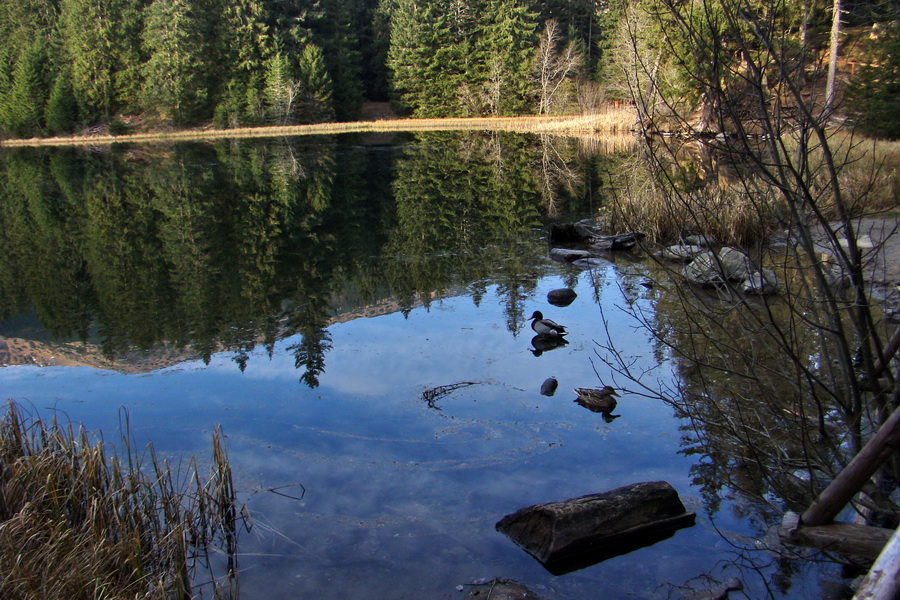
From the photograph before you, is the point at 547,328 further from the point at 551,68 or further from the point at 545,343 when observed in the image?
the point at 551,68

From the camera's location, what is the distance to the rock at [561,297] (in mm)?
8898

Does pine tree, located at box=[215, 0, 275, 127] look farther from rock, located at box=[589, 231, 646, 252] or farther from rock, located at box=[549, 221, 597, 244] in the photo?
rock, located at box=[589, 231, 646, 252]

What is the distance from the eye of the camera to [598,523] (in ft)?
13.2

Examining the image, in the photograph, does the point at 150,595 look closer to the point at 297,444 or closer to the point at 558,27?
the point at 297,444

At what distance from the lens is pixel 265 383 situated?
6.74 metres

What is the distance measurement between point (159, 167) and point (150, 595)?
2545 cm

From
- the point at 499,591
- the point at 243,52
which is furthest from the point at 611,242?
the point at 243,52

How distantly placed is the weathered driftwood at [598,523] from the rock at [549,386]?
6.33 feet

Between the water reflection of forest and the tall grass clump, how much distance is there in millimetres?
2765

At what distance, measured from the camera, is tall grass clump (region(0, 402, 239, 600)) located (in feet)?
10.7

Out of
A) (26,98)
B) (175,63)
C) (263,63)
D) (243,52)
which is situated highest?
(243,52)

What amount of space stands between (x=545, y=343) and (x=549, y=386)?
1.22 m

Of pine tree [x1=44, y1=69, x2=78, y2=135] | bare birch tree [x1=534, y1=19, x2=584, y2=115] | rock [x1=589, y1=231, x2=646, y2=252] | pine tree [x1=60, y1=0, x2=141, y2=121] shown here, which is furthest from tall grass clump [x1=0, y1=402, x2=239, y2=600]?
pine tree [x1=60, y1=0, x2=141, y2=121]

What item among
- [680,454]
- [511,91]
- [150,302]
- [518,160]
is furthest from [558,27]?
[680,454]
